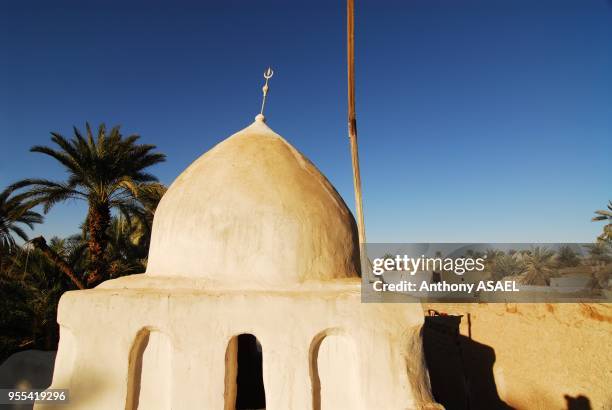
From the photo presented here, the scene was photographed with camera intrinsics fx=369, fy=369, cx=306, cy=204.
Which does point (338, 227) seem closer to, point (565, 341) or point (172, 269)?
point (172, 269)

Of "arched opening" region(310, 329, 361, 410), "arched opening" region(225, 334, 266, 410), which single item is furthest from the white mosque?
"arched opening" region(225, 334, 266, 410)

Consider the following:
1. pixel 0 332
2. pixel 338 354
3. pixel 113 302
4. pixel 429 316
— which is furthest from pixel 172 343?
pixel 429 316

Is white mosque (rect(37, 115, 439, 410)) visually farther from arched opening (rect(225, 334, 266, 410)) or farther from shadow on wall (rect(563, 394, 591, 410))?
shadow on wall (rect(563, 394, 591, 410))

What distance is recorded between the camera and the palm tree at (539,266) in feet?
67.8

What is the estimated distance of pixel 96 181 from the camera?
10.1 m

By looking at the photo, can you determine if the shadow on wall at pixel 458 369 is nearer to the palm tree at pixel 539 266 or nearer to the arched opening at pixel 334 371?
the arched opening at pixel 334 371

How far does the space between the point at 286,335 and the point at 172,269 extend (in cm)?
188

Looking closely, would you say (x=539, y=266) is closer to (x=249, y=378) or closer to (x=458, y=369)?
(x=458, y=369)

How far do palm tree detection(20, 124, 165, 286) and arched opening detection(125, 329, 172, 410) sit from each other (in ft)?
20.2

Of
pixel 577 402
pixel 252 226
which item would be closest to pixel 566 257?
pixel 577 402

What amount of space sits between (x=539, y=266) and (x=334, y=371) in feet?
70.2

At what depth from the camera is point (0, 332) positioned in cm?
967

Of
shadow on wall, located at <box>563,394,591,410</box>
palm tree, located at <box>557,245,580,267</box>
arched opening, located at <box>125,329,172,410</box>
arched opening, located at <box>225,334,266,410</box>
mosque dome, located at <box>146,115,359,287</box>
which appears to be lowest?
shadow on wall, located at <box>563,394,591,410</box>

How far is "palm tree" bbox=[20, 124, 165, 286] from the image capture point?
9.78m
